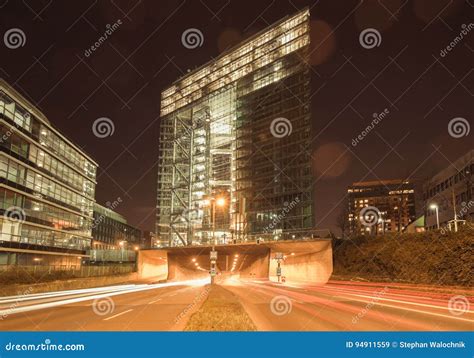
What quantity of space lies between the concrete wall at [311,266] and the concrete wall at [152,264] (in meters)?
21.9

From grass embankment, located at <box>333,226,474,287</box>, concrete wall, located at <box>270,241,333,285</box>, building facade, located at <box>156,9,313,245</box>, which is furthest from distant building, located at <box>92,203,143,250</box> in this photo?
grass embankment, located at <box>333,226,474,287</box>

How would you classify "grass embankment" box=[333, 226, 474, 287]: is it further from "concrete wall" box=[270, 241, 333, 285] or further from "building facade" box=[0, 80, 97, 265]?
"building facade" box=[0, 80, 97, 265]

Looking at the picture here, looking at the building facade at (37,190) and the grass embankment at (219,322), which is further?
the building facade at (37,190)

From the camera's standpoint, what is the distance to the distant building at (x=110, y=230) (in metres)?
102

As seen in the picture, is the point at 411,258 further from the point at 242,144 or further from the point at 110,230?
the point at 110,230

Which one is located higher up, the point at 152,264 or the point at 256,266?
the point at 152,264

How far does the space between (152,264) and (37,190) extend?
25576 millimetres

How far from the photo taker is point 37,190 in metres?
57.1

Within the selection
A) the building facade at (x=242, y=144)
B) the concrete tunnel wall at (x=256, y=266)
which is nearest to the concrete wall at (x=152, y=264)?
the building facade at (x=242, y=144)

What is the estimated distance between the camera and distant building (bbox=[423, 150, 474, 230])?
191ft

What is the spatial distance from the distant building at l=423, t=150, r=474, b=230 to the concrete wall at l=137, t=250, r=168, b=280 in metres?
44.6

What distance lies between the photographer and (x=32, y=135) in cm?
5641

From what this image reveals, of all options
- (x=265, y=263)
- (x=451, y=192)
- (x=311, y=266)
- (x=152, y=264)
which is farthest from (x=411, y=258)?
(x=152, y=264)

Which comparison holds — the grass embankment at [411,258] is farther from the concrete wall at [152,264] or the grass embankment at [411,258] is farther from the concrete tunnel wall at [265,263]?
the concrete wall at [152,264]
